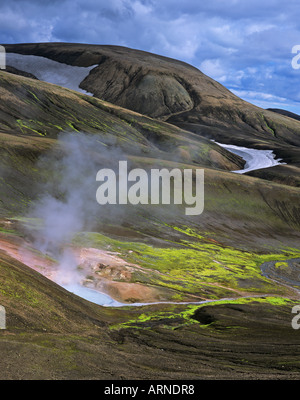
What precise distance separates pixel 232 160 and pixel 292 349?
14393 cm

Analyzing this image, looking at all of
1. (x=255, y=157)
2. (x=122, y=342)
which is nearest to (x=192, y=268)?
(x=122, y=342)

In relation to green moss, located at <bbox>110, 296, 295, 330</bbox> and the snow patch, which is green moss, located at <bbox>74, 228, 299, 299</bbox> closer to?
green moss, located at <bbox>110, 296, 295, 330</bbox>

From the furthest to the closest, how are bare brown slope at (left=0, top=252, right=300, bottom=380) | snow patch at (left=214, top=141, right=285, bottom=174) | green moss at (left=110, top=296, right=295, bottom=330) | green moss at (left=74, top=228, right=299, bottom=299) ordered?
snow patch at (left=214, top=141, right=285, bottom=174) → green moss at (left=74, top=228, right=299, bottom=299) → green moss at (left=110, top=296, right=295, bottom=330) → bare brown slope at (left=0, top=252, right=300, bottom=380)

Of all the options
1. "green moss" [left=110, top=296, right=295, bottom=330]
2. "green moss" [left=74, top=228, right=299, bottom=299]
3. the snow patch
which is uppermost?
the snow patch

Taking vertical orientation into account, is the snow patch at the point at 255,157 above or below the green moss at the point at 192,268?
above

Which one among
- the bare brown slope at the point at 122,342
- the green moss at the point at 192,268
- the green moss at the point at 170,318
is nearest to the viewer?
the bare brown slope at the point at 122,342

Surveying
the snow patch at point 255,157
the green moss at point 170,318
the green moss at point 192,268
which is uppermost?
the snow patch at point 255,157

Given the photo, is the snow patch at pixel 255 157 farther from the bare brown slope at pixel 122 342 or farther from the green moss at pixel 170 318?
the bare brown slope at pixel 122 342

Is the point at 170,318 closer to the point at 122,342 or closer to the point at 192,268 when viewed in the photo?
the point at 122,342

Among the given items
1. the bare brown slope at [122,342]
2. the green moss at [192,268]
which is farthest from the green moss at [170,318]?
the green moss at [192,268]

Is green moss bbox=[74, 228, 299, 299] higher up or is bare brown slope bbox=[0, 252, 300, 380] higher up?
green moss bbox=[74, 228, 299, 299]

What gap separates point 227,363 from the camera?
24.4m

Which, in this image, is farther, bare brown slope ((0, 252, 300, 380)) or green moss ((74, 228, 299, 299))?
green moss ((74, 228, 299, 299))

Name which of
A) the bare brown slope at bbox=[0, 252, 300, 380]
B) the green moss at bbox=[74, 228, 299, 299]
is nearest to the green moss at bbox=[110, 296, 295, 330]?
the bare brown slope at bbox=[0, 252, 300, 380]
